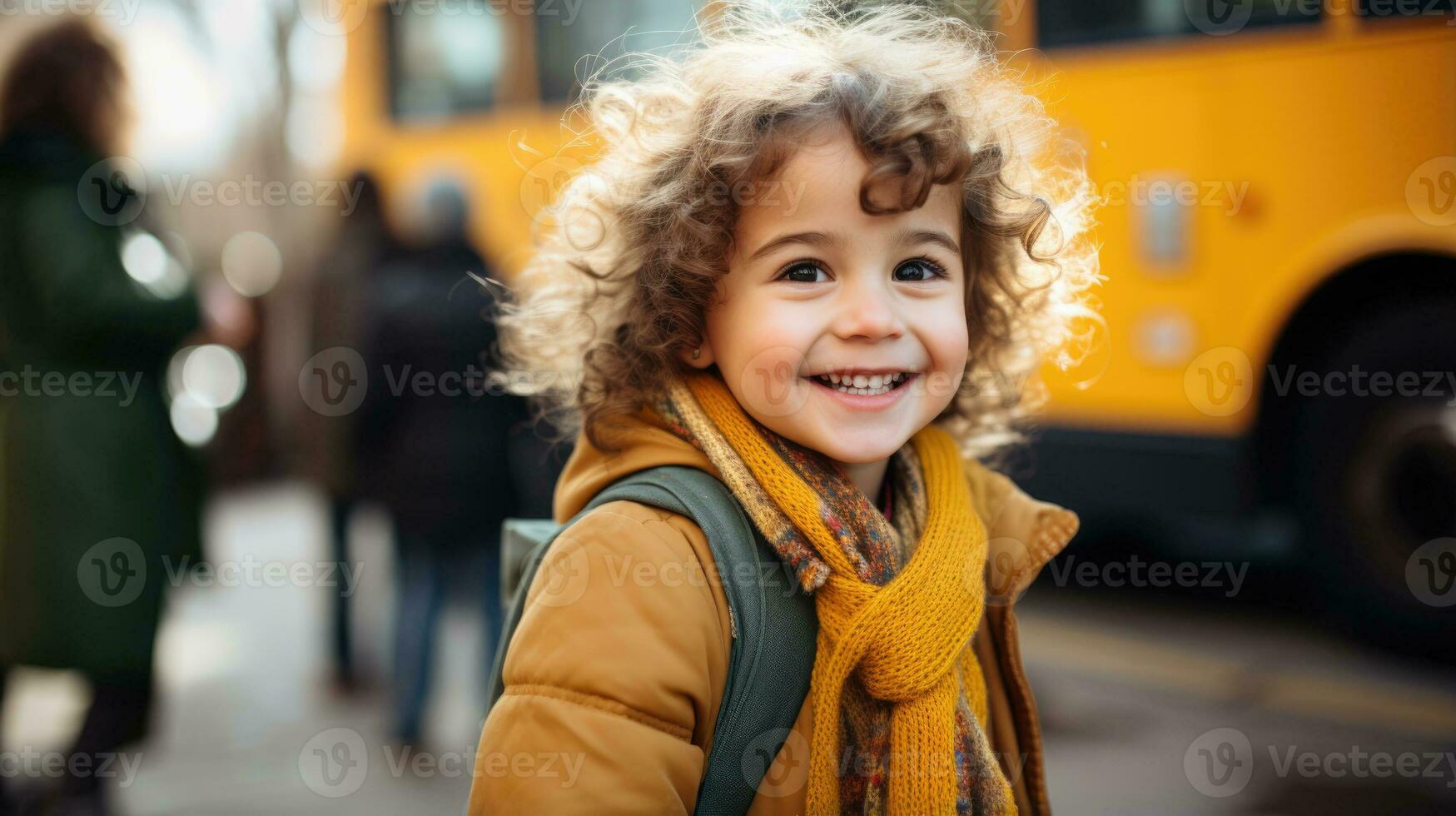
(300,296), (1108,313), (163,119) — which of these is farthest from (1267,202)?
(163,119)

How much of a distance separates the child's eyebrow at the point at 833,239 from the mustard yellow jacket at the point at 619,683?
0.29 metres

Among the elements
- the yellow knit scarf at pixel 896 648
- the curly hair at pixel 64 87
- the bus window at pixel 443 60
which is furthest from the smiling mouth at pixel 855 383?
the bus window at pixel 443 60

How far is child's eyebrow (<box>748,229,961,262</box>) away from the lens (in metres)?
1.53

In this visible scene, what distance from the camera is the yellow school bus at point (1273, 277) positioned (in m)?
4.40

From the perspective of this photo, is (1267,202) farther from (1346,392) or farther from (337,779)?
(337,779)

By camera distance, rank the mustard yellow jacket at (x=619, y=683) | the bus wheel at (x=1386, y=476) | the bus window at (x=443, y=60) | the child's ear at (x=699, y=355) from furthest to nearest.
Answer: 1. the bus window at (x=443, y=60)
2. the bus wheel at (x=1386, y=476)
3. the child's ear at (x=699, y=355)
4. the mustard yellow jacket at (x=619, y=683)

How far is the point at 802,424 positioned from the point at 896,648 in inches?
12.1

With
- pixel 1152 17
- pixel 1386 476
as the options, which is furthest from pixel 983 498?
pixel 1152 17

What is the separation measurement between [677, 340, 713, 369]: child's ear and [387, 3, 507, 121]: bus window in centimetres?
574

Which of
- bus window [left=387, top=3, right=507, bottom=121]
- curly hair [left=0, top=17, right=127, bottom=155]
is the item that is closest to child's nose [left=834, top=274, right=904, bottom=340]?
curly hair [left=0, top=17, right=127, bottom=155]

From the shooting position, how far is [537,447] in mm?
6211

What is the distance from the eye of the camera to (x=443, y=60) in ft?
24.1

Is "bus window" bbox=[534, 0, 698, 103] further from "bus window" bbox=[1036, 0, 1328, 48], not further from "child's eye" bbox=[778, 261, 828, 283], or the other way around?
"child's eye" bbox=[778, 261, 828, 283]

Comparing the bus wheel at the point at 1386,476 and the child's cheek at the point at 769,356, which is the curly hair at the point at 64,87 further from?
the bus wheel at the point at 1386,476
